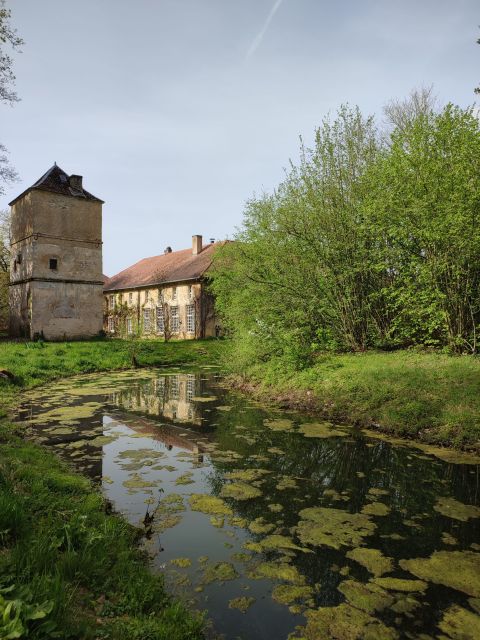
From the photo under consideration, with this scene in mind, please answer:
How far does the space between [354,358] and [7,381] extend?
455 inches

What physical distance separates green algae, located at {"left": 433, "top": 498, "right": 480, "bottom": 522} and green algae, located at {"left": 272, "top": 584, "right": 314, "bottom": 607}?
2.70 meters

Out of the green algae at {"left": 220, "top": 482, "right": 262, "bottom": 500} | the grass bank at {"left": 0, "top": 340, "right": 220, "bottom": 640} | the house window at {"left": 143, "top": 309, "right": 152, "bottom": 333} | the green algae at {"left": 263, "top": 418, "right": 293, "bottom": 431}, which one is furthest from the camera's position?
the house window at {"left": 143, "top": 309, "right": 152, "bottom": 333}

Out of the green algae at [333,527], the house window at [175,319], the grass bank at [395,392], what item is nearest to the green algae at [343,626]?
the green algae at [333,527]

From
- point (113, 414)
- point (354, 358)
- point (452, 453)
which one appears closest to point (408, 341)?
point (354, 358)

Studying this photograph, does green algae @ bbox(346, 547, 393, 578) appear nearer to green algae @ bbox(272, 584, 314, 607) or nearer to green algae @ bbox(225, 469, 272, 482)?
green algae @ bbox(272, 584, 314, 607)

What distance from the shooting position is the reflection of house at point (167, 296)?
34438 millimetres

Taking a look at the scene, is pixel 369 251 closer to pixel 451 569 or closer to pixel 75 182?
pixel 451 569

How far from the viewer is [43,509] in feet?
15.8

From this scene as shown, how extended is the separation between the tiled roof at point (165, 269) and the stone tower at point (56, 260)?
26.2 feet

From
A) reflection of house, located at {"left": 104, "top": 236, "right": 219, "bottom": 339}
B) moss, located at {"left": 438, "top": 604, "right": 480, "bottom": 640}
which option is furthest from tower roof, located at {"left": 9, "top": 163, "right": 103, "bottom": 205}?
moss, located at {"left": 438, "top": 604, "right": 480, "bottom": 640}

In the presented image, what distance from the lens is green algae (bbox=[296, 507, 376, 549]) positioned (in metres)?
4.96

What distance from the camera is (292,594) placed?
402 centimetres

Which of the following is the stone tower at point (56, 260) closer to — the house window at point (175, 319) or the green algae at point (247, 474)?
the house window at point (175, 319)

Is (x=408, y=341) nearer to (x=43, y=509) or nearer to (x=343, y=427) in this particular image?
(x=343, y=427)
